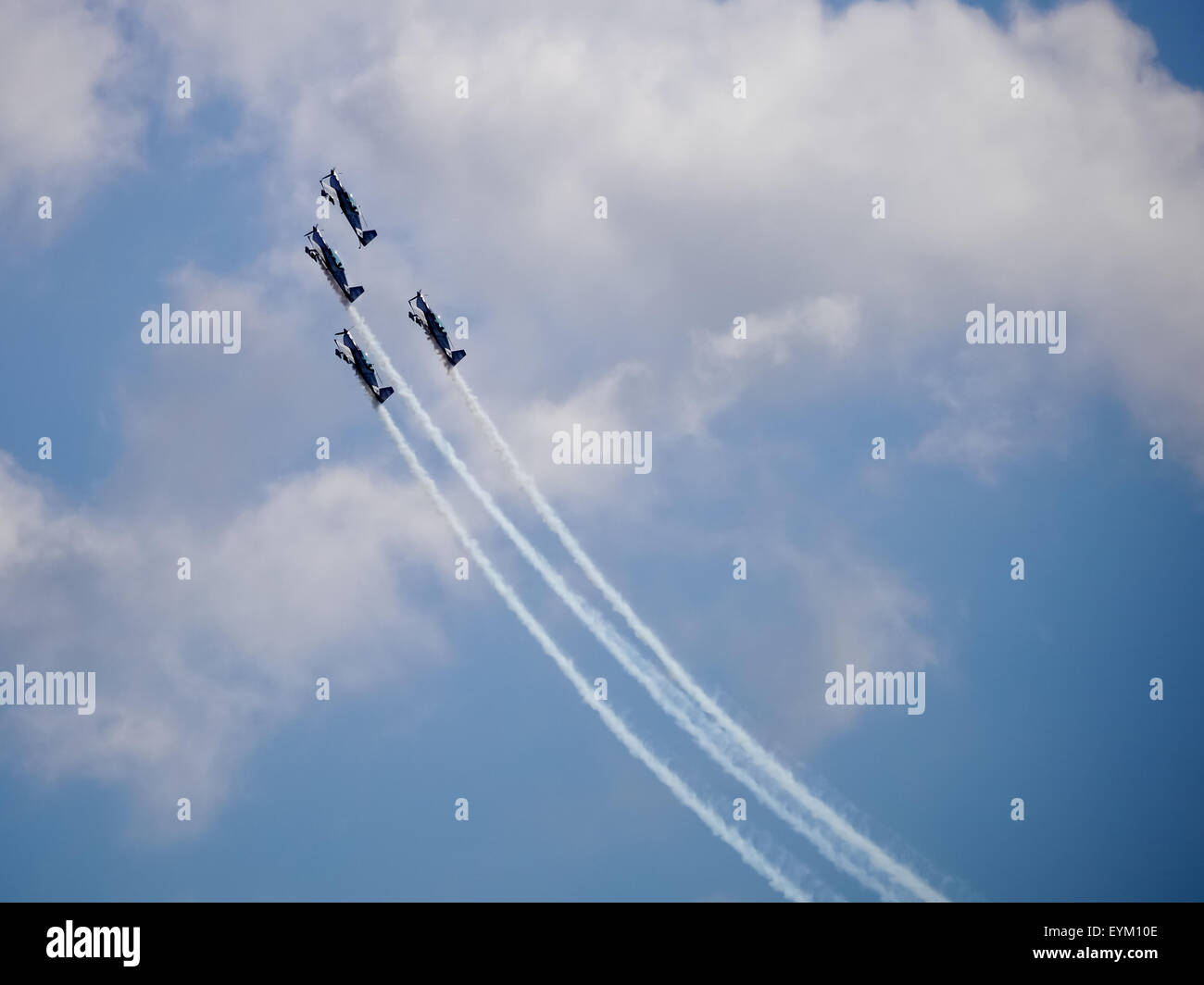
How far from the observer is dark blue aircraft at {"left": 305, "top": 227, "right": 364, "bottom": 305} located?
115750mm

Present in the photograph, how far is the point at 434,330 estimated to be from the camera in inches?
4660

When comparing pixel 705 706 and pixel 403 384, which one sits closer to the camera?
pixel 705 706

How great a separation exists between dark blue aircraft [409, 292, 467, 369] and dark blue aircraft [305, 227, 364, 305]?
4141mm

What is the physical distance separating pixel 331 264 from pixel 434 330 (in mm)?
8185

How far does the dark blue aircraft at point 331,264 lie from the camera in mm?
115750

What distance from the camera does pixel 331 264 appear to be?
117000 millimetres

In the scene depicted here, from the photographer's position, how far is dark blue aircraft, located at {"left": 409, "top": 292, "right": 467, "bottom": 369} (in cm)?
11800

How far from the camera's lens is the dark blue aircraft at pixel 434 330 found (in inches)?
4646

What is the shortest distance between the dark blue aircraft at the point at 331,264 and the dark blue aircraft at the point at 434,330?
13.6 feet
